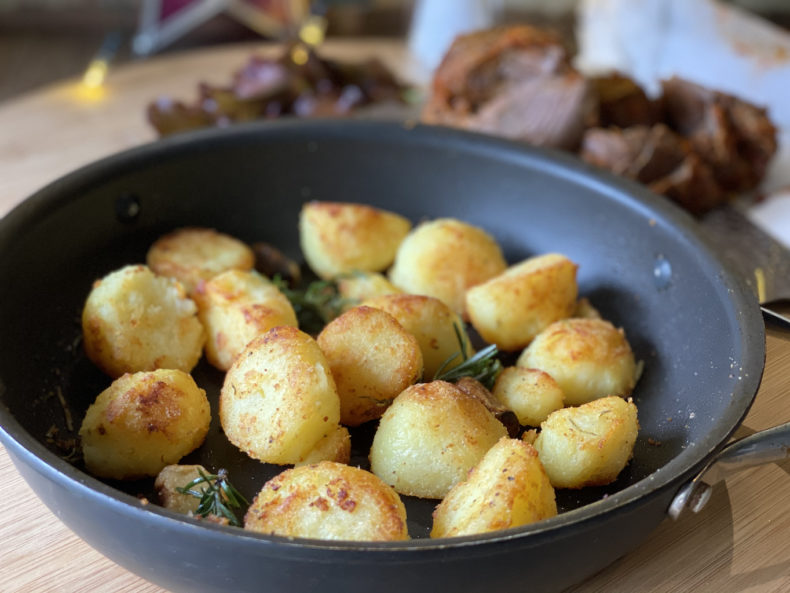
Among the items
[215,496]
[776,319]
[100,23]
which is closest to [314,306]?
[215,496]

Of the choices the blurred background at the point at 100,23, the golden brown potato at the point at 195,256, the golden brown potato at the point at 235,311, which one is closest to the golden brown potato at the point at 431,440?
the golden brown potato at the point at 235,311

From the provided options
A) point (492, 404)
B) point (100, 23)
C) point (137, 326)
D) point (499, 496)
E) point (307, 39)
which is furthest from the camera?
point (100, 23)

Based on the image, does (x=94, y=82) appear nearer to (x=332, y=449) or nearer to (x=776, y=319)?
(x=332, y=449)

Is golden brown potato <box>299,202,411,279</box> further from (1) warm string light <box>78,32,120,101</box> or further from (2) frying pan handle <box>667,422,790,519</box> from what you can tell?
(1) warm string light <box>78,32,120,101</box>

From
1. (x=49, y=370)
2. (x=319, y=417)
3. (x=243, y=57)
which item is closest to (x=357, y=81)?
(x=243, y=57)

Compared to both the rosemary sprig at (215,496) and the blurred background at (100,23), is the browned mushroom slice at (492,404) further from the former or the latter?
the blurred background at (100,23)

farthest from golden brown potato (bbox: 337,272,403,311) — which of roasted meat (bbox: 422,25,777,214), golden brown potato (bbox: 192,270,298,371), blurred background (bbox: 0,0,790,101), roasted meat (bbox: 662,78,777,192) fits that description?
blurred background (bbox: 0,0,790,101)

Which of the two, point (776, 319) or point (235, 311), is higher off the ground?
point (235, 311)
